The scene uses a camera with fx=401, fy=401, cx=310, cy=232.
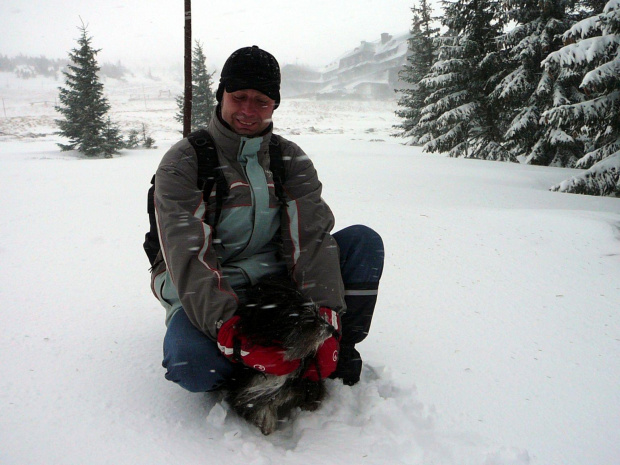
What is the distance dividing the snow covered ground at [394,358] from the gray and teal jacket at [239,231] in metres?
0.37

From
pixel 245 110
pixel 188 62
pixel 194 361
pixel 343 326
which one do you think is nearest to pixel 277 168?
pixel 245 110

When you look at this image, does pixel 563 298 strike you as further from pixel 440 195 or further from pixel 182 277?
pixel 440 195

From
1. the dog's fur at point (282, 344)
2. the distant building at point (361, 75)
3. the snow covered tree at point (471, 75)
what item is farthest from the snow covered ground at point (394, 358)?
the distant building at point (361, 75)

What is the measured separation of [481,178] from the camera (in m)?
8.39

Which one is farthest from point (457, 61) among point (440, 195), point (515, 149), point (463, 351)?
point (463, 351)

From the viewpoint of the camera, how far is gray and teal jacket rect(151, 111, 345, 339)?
144 centimetres

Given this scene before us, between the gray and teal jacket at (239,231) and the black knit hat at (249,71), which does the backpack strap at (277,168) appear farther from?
the black knit hat at (249,71)

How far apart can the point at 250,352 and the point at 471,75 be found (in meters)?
14.4

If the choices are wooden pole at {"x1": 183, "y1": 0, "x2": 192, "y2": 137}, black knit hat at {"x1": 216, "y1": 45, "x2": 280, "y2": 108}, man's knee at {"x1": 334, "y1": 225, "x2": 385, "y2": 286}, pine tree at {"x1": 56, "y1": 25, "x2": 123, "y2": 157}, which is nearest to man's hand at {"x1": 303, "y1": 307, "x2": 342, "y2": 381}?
man's knee at {"x1": 334, "y1": 225, "x2": 385, "y2": 286}

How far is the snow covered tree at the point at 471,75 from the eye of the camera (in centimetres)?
1272

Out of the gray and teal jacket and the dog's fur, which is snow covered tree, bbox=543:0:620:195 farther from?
the dog's fur

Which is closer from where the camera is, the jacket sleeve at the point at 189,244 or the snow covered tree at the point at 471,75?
the jacket sleeve at the point at 189,244

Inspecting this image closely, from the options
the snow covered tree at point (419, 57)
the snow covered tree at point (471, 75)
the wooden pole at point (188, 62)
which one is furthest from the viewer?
the snow covered tree at point (419, 57)

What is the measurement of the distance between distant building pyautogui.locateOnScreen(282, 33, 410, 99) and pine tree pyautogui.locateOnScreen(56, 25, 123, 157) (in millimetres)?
50921
